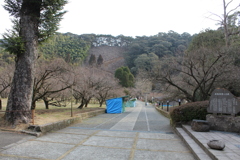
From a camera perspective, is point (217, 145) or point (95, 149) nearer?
point (217, 145)

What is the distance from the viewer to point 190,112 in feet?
27.8

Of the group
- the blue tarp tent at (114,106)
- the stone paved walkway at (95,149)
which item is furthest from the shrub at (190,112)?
the blue tarp tent at (114,106)

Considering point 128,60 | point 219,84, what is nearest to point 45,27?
point 219,84

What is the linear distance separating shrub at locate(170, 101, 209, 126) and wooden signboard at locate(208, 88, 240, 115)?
2.27ft

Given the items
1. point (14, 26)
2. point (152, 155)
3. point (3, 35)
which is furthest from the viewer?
point (14, 26)

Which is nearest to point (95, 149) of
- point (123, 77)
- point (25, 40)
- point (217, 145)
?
point (217, 145)

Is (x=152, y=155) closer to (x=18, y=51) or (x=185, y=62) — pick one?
(x=18, y=51)

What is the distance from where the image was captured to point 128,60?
81938 mm

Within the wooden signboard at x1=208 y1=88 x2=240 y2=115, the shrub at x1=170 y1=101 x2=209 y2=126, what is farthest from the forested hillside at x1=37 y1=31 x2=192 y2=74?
the wooden signboard at x1=208 y1=88 x2=240 y2=115

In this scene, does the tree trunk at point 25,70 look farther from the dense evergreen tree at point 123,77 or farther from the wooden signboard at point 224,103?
the dense evergreen tree at point 123,77

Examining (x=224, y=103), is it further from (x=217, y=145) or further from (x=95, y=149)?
(x=95, y=149)

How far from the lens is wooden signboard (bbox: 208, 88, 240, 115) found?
6.94 m

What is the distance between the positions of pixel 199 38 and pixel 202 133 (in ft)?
62.9

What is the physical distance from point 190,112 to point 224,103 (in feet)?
5.45
